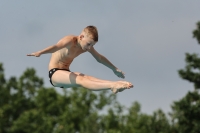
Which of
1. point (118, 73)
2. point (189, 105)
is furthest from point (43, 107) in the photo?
point (118, 73)

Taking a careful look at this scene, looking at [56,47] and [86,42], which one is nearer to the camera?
[56,47]

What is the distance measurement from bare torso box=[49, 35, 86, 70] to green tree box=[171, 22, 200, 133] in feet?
78.3

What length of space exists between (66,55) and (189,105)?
2437 centimetres

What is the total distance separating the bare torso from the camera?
17.2 metres

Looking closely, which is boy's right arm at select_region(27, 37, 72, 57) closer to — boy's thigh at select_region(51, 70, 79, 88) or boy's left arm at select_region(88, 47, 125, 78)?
boy's thigh at select_region(51, 70, 79, 88)

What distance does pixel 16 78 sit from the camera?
Answer: 74.6m

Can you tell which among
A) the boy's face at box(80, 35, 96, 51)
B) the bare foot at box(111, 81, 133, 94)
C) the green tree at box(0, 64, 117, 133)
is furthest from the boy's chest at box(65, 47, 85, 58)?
the green tree at box(0, 64, 117, 133)

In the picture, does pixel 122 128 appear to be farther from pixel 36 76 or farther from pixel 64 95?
pixel 36 76

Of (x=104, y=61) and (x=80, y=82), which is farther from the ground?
(x=104, y=61)

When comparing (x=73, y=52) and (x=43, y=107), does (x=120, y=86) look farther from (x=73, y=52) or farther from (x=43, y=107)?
(x=43, y=107)

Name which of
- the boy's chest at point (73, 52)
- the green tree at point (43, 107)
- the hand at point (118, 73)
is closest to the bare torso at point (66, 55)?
the boy's chest at point (73, 52)

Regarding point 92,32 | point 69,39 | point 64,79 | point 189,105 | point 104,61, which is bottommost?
point 64,79

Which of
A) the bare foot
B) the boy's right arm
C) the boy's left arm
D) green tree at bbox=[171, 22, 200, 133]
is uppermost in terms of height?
green tree at bbox=[171, 22, 200, 133]

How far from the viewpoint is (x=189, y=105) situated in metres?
41.0
